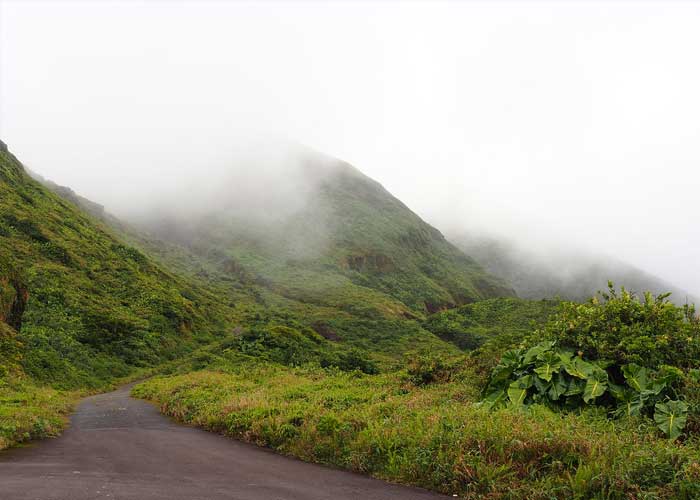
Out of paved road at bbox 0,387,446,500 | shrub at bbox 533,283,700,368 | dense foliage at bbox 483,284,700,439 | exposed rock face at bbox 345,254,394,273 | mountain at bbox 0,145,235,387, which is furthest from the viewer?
exposed rock face at bbox 345,254,394,273

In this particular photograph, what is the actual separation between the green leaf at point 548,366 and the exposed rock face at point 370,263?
302ft

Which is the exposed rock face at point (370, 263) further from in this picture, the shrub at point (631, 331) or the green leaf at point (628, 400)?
the green leaf at point (628, 400)

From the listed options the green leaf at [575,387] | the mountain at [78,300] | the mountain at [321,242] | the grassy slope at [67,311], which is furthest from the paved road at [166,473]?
the mountain at [321,242]

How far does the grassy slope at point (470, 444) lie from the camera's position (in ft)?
21.6

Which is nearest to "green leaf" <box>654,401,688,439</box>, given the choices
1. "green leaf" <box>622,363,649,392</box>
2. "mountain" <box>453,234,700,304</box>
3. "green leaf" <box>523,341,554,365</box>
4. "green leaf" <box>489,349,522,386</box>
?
"green leaf" <box>622,363,649,392</box>

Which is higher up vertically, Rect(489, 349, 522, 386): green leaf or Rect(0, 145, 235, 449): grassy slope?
Rect(489, 349, 522, 386): green leaf

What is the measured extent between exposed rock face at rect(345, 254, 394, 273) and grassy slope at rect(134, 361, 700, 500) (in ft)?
297

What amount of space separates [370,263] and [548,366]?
9929 centimetres

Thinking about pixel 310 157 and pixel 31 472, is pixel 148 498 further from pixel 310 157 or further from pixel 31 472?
pixel 310 157

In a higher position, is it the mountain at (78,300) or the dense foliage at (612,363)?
the dense foliage at (612,363)

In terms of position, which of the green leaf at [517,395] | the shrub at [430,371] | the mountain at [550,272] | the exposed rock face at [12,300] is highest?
the mountain at [550,272]

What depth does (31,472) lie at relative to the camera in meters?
8.05

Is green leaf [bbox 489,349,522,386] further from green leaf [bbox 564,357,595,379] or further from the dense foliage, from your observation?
green leaf [bbox 564,357,595,379]

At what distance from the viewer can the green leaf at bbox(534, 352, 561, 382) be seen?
10.5 m
